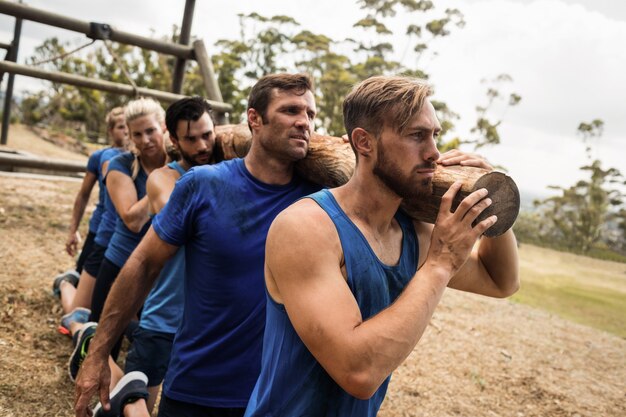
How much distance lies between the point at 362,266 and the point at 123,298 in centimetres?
119

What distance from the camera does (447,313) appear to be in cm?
698

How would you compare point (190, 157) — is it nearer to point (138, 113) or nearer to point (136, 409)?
point (138, 113)

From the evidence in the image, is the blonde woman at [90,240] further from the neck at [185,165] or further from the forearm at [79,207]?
the neck at [185,165]

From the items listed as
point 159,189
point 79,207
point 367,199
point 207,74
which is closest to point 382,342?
point 367,199

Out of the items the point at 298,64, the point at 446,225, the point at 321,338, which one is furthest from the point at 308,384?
the point at 298,64

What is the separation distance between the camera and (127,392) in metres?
2.56

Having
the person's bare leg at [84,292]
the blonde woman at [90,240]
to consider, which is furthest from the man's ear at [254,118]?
the person's bare leg at [84,292]

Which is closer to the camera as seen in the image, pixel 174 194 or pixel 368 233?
pixel 368 233

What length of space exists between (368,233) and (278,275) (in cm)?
29

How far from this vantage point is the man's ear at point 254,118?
213cm

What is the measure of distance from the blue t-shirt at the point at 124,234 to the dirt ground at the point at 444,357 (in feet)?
3.04

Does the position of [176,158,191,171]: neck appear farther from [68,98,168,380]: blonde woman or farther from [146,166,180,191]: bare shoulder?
[68,98,168,380]: blonde woman

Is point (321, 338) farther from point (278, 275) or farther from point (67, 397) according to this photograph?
point (67, 397)

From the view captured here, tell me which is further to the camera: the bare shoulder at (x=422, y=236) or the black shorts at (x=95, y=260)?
the black shorts at (x=95, y=260)
